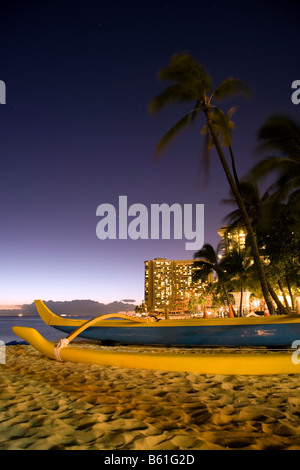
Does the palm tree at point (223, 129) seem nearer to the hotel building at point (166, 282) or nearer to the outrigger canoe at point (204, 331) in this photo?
the outrigger canoe at point (204, 331)

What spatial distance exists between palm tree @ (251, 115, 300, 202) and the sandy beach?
8330mm

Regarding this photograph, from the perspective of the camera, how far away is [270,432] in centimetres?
197

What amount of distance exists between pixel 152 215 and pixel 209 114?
4.45 m

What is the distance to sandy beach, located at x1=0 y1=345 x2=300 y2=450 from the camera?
185cm

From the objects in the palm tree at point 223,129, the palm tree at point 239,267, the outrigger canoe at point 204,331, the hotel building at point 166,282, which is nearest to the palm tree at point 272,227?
the palm tree at point 223,129

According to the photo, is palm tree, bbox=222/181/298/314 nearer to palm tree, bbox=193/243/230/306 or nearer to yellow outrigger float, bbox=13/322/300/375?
palm tree, bbox=193/243/230/306

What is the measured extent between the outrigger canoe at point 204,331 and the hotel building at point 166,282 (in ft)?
405

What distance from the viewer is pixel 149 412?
2.39 meters

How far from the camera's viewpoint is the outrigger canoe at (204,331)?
512 centimetres

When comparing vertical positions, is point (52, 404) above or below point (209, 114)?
below

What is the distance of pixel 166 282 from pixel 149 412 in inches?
5474

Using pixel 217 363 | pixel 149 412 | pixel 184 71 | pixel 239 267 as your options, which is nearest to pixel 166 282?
pixel 239 267
